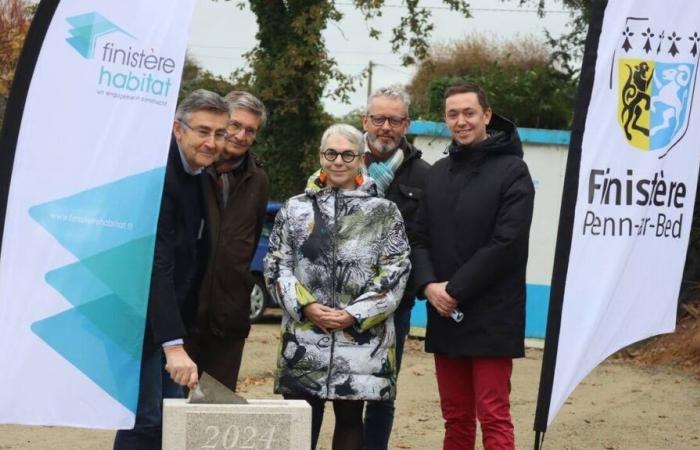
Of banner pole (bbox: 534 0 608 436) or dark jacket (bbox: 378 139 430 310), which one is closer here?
banner pole (bbox: 534 0 608 436)

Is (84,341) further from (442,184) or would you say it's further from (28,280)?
(442,184)

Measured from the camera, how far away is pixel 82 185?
4.41 meters

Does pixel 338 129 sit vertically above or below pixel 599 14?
below

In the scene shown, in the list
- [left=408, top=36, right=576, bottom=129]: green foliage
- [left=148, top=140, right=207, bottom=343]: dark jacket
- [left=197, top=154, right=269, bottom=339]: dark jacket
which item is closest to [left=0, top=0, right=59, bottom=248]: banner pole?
[left=148, top=140, right=207, bottom=343]: dark jacket

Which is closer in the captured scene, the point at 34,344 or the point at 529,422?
the point at 34,344

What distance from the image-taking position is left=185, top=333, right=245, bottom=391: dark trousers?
18.7 feet

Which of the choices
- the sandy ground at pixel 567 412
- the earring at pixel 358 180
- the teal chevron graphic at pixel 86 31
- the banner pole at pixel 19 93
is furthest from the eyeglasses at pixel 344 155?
the sandy ground at pixel 567 412

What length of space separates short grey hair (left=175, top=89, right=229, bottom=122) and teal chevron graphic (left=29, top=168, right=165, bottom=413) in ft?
1.84

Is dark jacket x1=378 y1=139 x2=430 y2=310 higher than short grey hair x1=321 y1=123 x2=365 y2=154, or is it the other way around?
short grey hair x1=321 y1=123 x2=365 y2=154

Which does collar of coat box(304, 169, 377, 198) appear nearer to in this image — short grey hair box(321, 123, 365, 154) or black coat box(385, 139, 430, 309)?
short grey hair box(321, 123, 365, 154)

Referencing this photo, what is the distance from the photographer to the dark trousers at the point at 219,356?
5688mm

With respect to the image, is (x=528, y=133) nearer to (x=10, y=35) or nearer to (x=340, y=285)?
(x=10, y=35)

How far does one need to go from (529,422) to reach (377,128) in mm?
3727

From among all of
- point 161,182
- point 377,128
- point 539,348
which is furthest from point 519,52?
point 161,182
